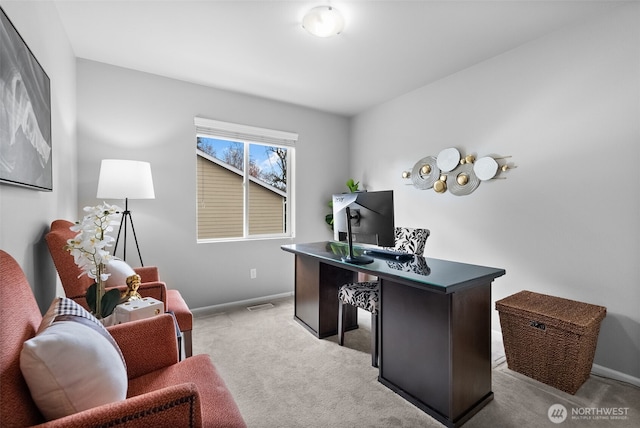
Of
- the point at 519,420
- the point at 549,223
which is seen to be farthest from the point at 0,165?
the point at 549,223

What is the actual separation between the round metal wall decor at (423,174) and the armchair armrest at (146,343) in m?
2.87

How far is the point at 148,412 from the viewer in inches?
33.6

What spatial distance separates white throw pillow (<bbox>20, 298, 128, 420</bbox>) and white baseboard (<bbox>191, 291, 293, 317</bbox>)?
2.44m

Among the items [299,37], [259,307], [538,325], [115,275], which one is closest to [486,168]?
[538,325]

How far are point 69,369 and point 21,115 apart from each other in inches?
45.5

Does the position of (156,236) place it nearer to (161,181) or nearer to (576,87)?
(161,181)

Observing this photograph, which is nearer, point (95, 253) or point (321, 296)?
point (95, 253)

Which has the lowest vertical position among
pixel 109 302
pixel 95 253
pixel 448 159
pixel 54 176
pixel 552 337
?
pixel 552 337

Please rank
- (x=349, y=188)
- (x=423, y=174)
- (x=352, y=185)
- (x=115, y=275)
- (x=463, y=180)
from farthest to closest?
(x=349, y=188) < (x=352, y=185) < (x=423, y=174) < (x=463, y=180) < (x=115, y=275)

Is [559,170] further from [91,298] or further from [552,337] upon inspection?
[91,298]

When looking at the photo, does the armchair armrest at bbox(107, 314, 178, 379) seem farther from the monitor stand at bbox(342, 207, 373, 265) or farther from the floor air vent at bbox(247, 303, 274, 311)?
the floor air vent at bbox(247, 303, 274, 311)

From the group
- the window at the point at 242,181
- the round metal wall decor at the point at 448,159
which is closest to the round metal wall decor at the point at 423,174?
the round metal wall decor at the point at 448,159

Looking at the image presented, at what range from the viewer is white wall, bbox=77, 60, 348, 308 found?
2877 millimetres

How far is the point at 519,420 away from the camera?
5.55 ft
